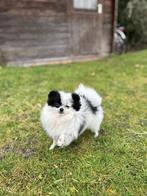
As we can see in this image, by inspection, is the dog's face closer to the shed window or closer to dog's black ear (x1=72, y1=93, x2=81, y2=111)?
dog's black ear (x1=72, y1=93, x2=81, y2=111)

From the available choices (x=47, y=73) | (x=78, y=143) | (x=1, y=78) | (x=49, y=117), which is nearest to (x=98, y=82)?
(x=47, y=73)

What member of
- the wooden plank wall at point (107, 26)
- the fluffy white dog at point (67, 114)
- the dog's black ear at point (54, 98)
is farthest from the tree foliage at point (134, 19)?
the dog's black ear at point (54, 98)

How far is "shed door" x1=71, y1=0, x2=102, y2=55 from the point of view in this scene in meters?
8.31

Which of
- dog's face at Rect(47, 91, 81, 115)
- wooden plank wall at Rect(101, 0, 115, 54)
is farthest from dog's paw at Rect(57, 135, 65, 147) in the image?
wooden plank wall at Rect(101, 0, 115, 54)

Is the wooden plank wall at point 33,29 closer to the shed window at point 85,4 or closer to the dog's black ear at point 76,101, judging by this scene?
the shed window at point 85,4

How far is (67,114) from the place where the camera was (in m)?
2.78

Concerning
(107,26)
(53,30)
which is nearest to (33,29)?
(53,30)

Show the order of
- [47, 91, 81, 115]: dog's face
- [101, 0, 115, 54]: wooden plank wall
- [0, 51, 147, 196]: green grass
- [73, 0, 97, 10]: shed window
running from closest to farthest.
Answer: [0, 51, 147, 196]: green grass
[47, 91, 81, 115]: dog's face
[73, 0, 97, 10]: shed window
[101, 0, 115, 54]: wooden plank wall

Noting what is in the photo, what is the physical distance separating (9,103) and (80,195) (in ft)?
7.79

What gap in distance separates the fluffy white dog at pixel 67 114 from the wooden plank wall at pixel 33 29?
465 cm

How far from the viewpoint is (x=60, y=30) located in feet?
26.6

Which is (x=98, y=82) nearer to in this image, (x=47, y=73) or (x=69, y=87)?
(x=69, y=87)

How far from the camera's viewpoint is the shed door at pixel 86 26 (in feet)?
27.3

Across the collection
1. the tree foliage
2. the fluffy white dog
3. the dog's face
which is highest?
the dog's face
